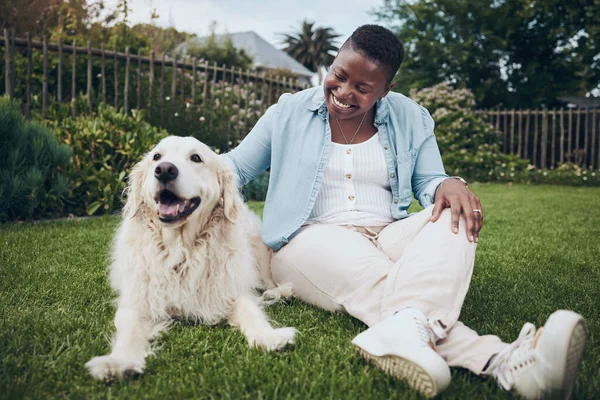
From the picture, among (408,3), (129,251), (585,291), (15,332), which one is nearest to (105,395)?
(15,332)

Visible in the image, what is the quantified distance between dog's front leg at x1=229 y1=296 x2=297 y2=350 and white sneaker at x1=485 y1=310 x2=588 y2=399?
847 mm

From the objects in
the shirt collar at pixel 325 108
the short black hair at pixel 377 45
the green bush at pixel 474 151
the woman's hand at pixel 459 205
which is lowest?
the green bush at pixel 474 151

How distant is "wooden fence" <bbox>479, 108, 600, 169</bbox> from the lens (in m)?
14.5

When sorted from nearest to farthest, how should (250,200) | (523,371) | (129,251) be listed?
1. (523,371)
2. (129,251)
3. (250,200)

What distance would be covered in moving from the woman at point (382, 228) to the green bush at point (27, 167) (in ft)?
10.3

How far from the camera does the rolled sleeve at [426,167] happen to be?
2.78 m

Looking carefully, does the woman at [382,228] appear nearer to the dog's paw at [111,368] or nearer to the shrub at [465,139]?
the dog's paw at [111,368]

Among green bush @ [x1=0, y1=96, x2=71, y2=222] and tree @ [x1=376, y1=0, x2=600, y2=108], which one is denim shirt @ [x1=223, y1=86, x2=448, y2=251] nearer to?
green bush @ [x1=0, y1=96, x2=71, y2=222]

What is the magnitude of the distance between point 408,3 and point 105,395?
21.6m

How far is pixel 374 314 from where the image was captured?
2.20 meters

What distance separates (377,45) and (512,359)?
5.43ft

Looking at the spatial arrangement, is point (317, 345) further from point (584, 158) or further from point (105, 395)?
point (584, 158)

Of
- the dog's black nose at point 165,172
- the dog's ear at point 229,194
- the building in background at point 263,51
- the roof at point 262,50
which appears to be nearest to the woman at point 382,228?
the dog's ear at point 229,194

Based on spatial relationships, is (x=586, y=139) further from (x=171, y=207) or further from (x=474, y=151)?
(x=171, y=207)
